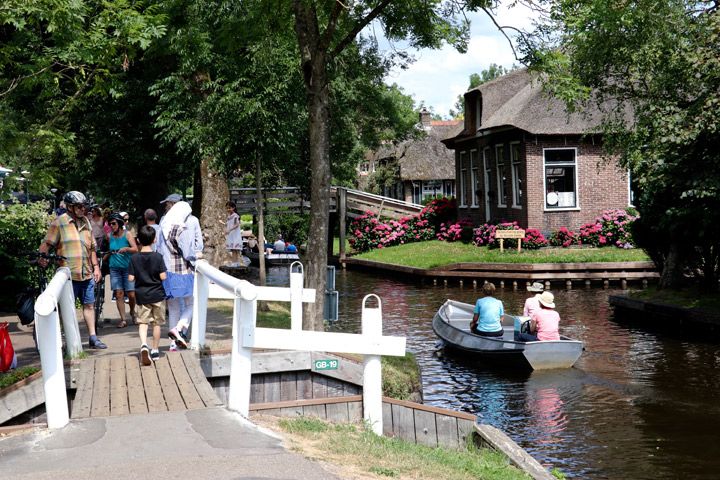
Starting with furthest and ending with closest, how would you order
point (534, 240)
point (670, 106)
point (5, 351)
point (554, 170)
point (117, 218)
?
point (554, 170), point (534, 240), point (670, 106), point (117, 218), point (5, 351)

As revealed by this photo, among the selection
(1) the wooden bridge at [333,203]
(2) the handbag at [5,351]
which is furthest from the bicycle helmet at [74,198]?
(1) the wooden bridge at [333,203]

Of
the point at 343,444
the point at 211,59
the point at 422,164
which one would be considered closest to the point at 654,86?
the point at 211,59

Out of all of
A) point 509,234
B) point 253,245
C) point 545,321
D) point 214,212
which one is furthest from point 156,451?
point 253,245

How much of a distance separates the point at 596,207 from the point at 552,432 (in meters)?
22.6

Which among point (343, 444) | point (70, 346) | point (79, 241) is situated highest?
point (79, 241)

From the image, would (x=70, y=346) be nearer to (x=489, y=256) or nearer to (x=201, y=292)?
(x=201, y=292)

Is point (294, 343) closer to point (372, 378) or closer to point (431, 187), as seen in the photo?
point (372, 378)

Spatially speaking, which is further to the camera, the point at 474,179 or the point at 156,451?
the point at 474,179

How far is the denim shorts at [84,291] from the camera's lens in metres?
11.0

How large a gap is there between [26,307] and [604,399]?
841 cm

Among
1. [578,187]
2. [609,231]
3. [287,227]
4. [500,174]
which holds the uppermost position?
[500,174]

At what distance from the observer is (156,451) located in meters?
6.47

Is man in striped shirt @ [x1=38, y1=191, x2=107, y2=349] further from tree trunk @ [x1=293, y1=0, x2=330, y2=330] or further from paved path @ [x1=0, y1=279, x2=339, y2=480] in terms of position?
paved path @ [x1=0, y1=279, x2=339, y2=480]

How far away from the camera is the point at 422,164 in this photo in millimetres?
66750
